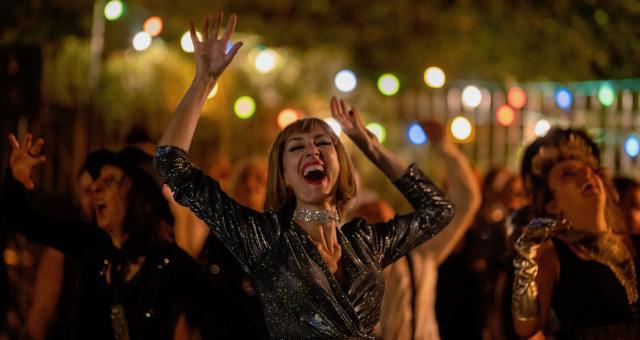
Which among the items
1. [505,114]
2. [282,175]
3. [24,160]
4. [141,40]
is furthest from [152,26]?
[505,114]

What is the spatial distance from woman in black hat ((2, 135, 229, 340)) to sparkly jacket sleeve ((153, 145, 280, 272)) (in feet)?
3.49

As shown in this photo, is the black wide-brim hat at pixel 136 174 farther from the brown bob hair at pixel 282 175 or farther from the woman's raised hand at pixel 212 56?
the woman's raised hand at pixel 212 56

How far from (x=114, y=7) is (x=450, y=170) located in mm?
2985

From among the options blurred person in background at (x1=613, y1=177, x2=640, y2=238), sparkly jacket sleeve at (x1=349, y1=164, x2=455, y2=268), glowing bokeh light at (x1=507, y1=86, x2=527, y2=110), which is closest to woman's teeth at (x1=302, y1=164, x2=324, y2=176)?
sparkly jacket sleeve at (x1=349, y1=164, x2=455, y2=268)

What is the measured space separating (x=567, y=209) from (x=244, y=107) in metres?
9.43

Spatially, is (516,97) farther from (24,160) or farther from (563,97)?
(24,160)

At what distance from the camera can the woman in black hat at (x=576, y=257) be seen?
16.4 feet

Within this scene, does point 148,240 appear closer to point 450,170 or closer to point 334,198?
point 334,198

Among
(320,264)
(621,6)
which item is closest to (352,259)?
(320,264)

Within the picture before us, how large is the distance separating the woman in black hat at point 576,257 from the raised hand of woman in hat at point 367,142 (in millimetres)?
655

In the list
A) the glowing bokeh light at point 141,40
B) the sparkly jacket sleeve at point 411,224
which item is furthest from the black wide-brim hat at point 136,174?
the glowing bokeh light at point 141,40

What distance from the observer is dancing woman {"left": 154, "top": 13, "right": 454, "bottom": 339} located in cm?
420

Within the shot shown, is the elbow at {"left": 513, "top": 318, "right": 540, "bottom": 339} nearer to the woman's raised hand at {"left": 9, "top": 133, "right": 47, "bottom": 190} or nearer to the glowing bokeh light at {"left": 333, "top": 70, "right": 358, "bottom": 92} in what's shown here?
the woman's raised hand at {"left": 9, "top": 133, "right": 47, "bottom": 190}

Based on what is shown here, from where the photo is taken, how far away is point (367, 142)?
4.82 metres
